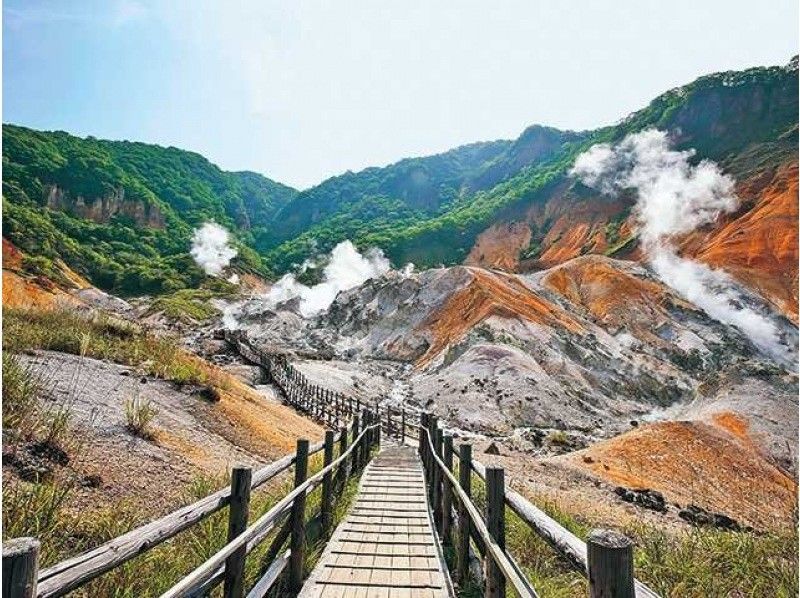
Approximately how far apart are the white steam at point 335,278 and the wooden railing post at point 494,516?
218ft

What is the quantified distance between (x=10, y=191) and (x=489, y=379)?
290 feet

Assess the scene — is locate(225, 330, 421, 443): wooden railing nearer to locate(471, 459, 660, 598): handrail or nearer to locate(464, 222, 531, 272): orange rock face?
locate(471, 459, 660, 598): handrail

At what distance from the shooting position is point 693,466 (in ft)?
57.5

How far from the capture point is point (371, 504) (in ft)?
27.9

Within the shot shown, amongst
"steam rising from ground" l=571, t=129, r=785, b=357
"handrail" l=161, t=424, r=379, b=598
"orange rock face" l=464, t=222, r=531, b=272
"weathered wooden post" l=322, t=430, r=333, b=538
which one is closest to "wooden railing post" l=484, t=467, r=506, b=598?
"handrail" l=161, t=424, r=379, b=598

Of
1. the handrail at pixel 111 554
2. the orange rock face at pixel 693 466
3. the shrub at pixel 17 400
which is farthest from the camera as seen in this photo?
the orange rock face at pixel 693 466

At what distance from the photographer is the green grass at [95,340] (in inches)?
460

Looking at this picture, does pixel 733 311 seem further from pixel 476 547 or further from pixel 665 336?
pixel 476 547

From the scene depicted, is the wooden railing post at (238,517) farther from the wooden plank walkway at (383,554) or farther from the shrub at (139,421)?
the shrub at (139,421)

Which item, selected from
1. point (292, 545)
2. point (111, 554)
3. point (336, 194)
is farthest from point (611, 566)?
point (336, 194)

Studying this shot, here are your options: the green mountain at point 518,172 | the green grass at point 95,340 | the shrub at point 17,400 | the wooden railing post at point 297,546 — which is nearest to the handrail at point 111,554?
the wooden railing post at point 297,546

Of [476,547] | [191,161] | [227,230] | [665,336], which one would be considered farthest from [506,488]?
[191,161]

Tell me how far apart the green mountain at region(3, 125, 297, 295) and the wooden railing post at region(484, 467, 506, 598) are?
76554 millimetres

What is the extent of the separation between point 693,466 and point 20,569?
63.5 feet
